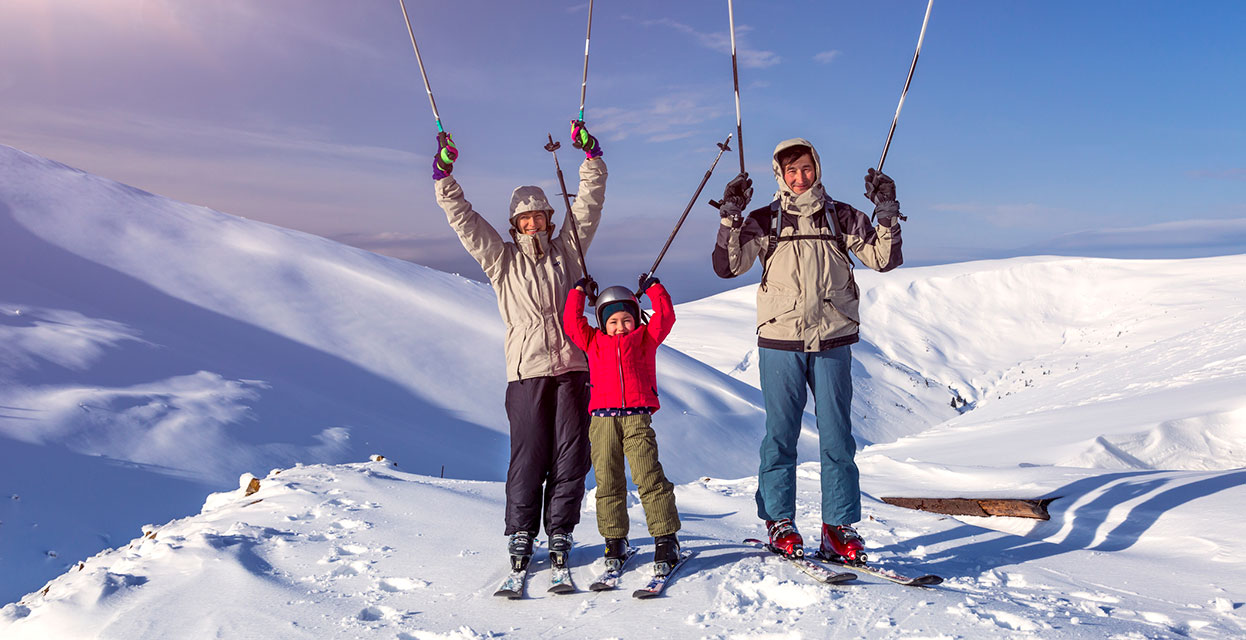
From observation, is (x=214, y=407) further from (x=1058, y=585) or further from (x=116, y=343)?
(x=1058, y=585)

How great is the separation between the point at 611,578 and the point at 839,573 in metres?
1.14

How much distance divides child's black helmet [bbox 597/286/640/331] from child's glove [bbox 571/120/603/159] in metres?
0.83

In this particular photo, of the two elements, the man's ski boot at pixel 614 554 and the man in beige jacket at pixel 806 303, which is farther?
the man in beige jacket at pixel 806 303

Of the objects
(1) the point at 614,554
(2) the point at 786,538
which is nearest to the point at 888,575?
(2) the point at 786,538

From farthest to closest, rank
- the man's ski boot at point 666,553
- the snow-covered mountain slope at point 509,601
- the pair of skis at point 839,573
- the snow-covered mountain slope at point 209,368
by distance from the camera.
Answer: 1. the snow-covered mountain slope at point 209,368
2. the man's ski boot at point 666,553
3. the pair of skis at point 839,573
4. the snow-covered mountain slope at point 509,601

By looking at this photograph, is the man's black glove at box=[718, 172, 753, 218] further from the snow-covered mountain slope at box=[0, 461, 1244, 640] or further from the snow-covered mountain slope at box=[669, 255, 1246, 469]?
the snow-covered mountain slope at box=[669, 255, 1246, 469]

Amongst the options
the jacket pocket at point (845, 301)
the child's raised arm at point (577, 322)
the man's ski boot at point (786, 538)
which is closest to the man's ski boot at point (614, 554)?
the man's ski boot at point (786, 538)

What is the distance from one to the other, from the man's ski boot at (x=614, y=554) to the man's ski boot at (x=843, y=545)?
1091 mm

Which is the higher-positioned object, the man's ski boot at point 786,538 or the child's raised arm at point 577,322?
the child's raised arm at point 577,322

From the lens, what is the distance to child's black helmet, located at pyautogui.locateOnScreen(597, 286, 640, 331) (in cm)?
400

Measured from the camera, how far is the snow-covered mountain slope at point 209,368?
8305mm

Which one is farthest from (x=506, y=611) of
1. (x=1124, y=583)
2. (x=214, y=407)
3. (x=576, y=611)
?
(x=214, y=407)

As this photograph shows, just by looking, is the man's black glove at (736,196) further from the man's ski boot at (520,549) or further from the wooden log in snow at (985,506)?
the wooden log in snow at (985,506)

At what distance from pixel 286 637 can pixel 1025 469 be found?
22.7 feet
